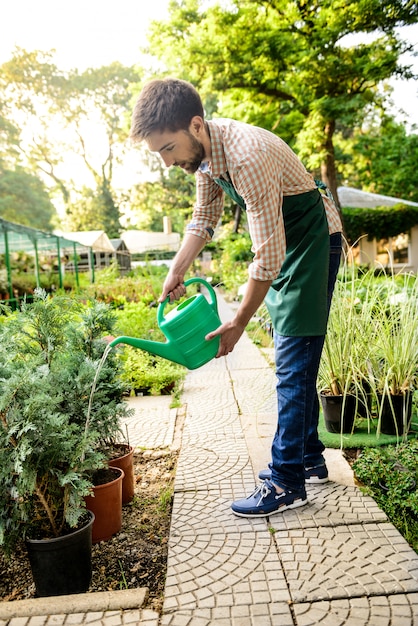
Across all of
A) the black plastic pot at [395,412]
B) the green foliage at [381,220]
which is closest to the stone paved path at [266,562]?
the black plastic pot at [395,412]

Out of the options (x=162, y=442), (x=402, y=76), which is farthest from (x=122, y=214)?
(x=162, y=442)

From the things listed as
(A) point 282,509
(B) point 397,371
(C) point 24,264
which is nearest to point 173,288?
(A) point 282,509

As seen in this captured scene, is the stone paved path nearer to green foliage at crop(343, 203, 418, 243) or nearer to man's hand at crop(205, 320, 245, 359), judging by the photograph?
man's hand at crop(205, 320, 245, 359)

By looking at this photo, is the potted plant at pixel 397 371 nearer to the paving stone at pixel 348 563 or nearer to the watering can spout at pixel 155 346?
the paving stone at pixel 348 563

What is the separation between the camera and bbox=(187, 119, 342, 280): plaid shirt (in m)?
1.69

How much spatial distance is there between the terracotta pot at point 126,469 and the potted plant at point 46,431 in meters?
0.24

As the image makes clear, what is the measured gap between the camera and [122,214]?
35.2 meters

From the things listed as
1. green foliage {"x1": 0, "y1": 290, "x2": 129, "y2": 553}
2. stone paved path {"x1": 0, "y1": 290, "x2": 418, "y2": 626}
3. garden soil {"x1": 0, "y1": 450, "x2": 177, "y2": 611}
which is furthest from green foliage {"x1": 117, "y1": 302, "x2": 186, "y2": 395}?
green foliage {"x1": 0, "y1": 290, "x2": 129, "y2": 553}

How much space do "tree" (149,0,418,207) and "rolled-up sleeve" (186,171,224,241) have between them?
29.7 ft

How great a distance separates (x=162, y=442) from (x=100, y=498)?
108 centimetres

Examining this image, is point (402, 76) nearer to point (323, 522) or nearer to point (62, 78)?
point (323, 522)

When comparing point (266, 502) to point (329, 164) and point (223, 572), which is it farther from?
point (329, 164)

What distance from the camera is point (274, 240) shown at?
5.60 feet

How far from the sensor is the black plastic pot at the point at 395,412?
2719mm
